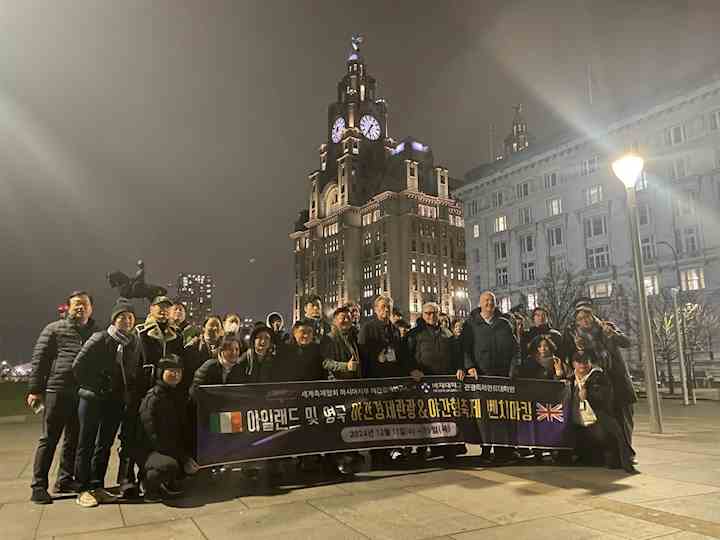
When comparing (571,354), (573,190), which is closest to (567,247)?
(573,190)

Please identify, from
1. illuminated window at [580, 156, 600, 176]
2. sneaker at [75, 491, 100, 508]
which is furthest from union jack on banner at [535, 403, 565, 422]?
illuminated window at [580, 156, 600, 176]

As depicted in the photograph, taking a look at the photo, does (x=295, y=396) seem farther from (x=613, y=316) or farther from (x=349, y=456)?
(x=613, y=316)

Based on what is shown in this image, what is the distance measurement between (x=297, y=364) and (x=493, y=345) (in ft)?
10.2

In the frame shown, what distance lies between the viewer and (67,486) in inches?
265

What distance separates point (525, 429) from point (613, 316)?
42496mm

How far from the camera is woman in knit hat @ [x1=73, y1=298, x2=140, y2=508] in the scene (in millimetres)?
6660

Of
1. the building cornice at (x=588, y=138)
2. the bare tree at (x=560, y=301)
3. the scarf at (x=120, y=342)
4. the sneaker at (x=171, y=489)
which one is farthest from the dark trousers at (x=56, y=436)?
the building cornice at (x=588, y=138)

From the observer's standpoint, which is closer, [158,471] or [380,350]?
[158,471]

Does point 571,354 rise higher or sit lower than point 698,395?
higher

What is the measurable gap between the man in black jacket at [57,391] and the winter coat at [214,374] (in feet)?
4.79

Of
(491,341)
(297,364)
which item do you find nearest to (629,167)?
(491,341)

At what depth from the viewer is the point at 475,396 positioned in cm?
856

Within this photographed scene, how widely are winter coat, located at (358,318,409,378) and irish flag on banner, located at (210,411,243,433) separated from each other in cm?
227

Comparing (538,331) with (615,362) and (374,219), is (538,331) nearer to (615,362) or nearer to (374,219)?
(615,362)
